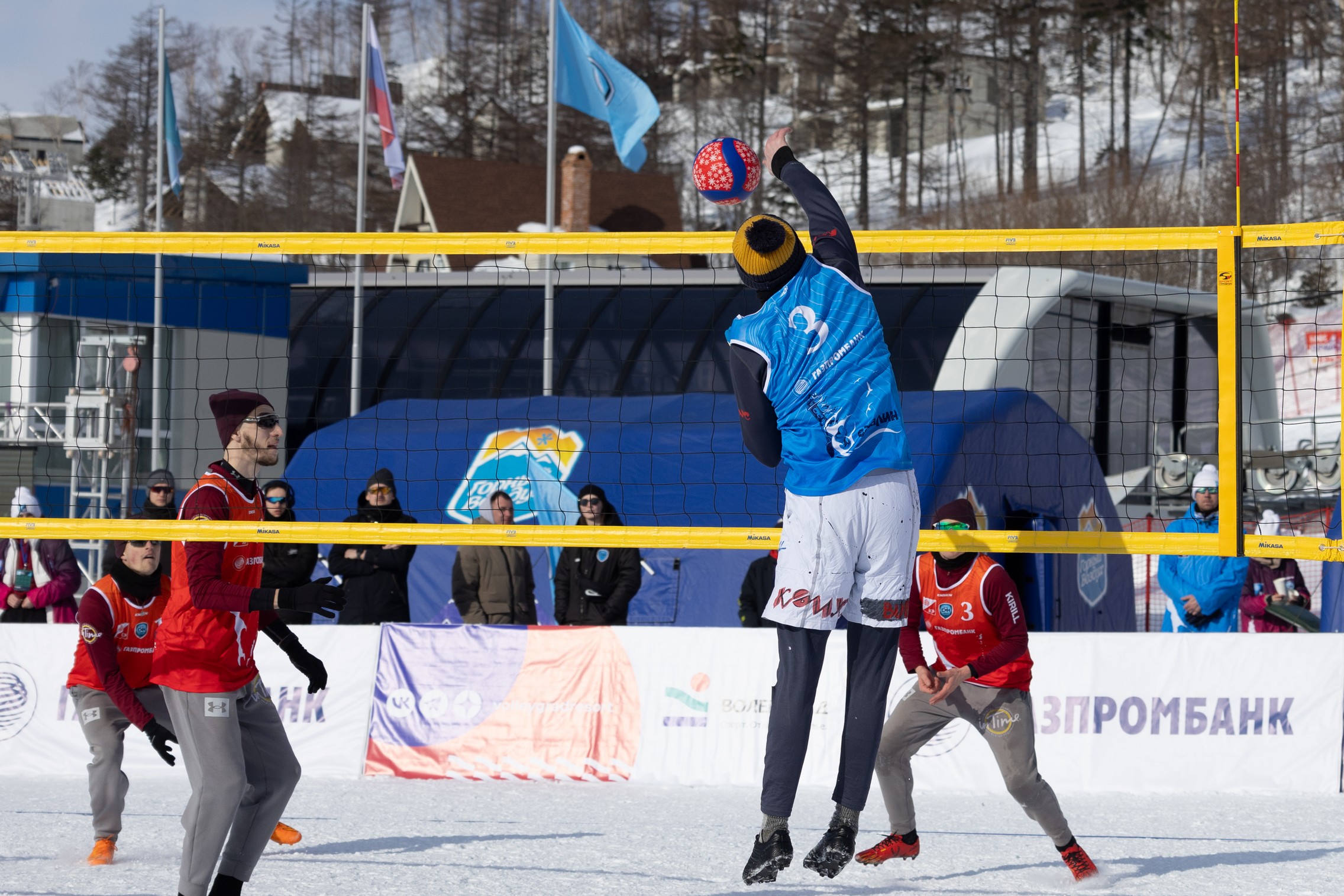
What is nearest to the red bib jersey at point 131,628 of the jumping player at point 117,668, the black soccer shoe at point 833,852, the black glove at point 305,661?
the jumping player at point 117,668

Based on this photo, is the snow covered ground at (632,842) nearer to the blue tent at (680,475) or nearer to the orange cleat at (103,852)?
the orange cleat at (103,852)

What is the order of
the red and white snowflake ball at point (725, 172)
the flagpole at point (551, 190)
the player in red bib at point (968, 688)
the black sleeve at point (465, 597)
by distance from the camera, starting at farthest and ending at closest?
the flagpole at point (551, 190), the black sleeve at point (465, 597), the player in red bib at point (968, 688), the red and white snowflake ball at point (725, 172)

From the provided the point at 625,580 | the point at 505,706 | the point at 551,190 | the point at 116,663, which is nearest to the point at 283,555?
the point at 505,706

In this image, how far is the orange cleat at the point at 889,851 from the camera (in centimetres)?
566

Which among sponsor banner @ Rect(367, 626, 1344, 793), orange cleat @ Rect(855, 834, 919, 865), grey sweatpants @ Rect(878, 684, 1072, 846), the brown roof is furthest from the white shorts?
the brown roof

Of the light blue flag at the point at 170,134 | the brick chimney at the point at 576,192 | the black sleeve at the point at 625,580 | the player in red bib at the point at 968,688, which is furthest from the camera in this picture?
the brick chimney at the point at 576,192

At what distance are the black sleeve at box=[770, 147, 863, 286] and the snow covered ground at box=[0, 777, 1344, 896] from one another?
100 inches

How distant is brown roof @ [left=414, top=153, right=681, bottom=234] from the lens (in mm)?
33406

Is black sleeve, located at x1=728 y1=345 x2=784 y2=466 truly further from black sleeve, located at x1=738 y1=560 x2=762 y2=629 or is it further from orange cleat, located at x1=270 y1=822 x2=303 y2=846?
black sleeve, located at x1=738 y1=560 x2=762 y2=629

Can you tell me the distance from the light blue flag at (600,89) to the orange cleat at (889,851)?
438 inches

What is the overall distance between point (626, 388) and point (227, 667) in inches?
515

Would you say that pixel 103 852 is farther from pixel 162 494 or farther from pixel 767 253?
pixel 767 253

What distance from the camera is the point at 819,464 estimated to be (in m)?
3.85

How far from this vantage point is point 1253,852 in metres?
6.05
